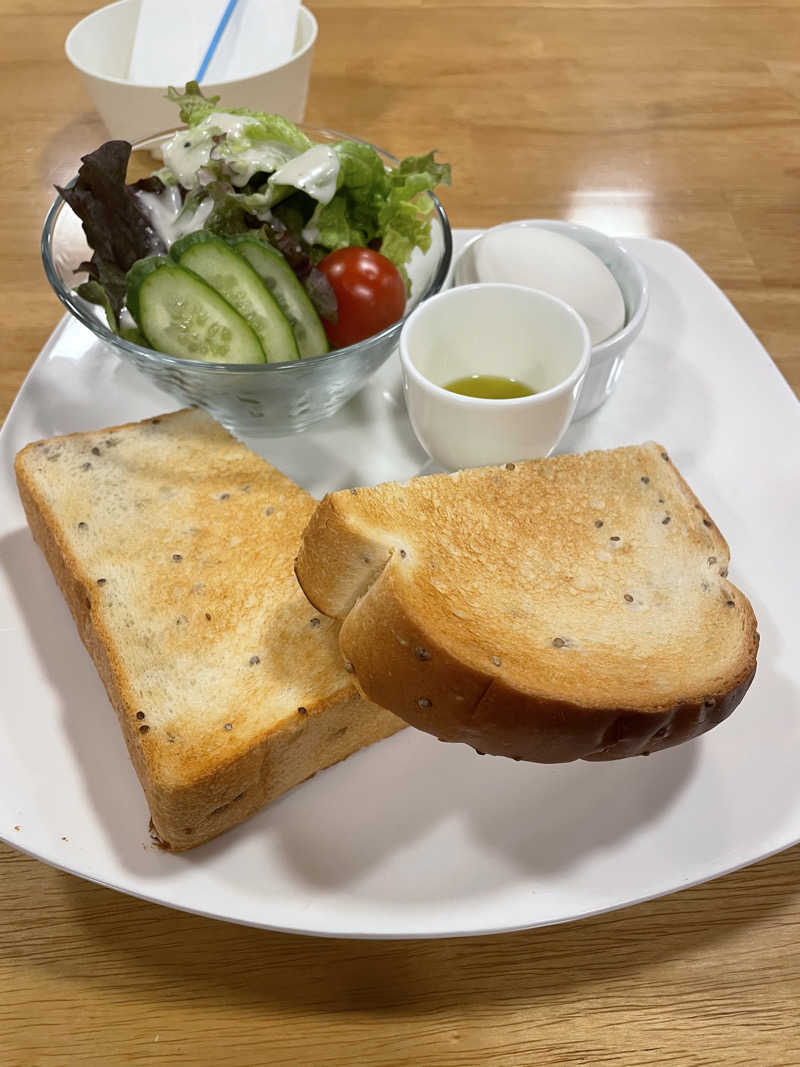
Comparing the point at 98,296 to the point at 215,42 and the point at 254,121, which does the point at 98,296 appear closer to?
the point at 254,121

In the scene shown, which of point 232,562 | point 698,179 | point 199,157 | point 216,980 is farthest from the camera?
point 698,179

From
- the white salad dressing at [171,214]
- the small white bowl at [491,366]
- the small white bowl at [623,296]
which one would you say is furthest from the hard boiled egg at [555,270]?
the white salad dressing at [171,214]

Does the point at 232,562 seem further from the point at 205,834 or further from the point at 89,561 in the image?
the point at 205,834

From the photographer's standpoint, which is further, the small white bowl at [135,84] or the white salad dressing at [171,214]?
the small white bowl at [135,84]

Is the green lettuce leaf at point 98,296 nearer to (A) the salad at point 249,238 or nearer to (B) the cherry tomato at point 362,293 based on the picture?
(A) the salad at point 249,238

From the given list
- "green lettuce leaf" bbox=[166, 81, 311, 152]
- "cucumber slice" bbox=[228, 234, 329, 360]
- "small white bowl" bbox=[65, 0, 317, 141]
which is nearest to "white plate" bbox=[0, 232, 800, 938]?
"cucumber slice" bbox=[228, 234, 329, 360]

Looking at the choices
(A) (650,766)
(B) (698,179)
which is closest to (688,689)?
(A) (650,766)
